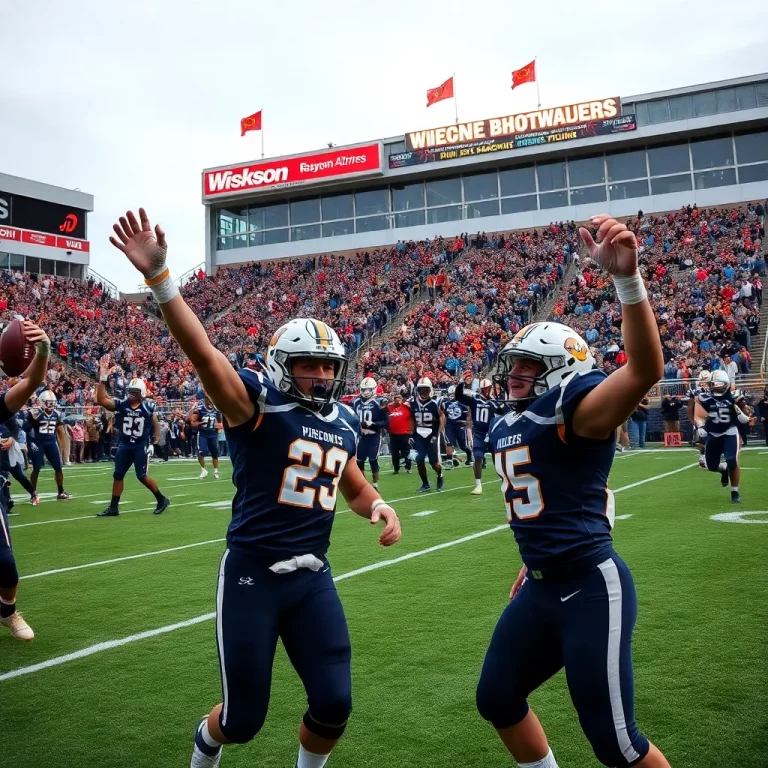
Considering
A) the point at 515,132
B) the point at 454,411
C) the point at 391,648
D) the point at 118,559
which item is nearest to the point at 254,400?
the point at 391,648

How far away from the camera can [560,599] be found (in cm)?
272

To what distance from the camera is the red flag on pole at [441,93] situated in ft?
123

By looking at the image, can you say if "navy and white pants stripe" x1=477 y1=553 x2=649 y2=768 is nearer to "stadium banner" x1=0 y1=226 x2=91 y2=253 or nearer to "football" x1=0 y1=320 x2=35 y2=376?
"football" x1=0 y1=320 x2=35 y2=376

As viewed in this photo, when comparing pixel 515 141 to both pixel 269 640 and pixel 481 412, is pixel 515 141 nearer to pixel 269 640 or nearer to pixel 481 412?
pixel 481 412

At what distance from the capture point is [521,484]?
2869mm

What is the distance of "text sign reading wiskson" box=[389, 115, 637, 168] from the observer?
3341 cm

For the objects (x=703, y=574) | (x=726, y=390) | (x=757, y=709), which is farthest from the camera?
(x=726, y=390)

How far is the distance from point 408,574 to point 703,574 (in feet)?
8.18

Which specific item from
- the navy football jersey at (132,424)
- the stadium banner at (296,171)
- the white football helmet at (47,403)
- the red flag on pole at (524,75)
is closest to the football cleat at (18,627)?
the navy football jersey at (132,424)

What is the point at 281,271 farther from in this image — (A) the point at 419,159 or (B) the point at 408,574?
(B) the point at 408,574

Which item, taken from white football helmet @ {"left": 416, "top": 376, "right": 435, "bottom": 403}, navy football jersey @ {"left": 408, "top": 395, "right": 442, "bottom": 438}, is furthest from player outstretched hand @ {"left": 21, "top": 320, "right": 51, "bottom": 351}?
white football helmet @ {"left": 416, "top": 376, "right": 435, "bottom": 403}

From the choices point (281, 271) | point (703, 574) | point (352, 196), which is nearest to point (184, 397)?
point (281, 271)

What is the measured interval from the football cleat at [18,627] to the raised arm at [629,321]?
4.56 metres

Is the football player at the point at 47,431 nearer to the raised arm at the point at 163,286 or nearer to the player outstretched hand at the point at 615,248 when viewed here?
the raised arm at the point at 163,286
